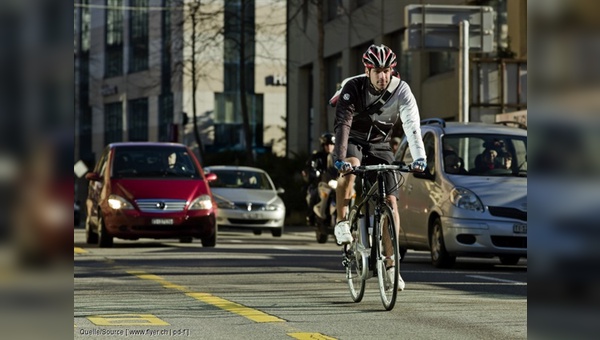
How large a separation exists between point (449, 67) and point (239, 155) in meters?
18.9

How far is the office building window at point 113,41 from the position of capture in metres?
95.5

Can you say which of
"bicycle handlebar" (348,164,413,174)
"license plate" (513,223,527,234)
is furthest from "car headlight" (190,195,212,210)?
"bicycle handlebar" (348,164,413,174)

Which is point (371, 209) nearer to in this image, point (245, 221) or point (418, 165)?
point (418, 165)

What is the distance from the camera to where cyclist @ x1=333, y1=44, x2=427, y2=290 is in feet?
30.9

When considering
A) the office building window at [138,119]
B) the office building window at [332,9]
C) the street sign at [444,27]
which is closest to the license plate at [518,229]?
the street sign at [444,27]

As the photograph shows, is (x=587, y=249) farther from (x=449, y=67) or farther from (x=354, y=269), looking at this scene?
(x=449, y=67)

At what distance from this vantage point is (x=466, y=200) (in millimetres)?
16344

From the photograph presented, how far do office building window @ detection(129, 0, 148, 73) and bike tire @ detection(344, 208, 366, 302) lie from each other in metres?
80.2

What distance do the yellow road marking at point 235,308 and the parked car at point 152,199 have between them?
34.0 feet

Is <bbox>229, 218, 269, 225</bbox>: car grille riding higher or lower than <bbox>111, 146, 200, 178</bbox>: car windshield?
lower

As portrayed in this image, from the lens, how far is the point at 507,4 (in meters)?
36.2

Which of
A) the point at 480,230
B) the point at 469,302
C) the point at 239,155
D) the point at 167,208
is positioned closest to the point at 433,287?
the point at 469,302

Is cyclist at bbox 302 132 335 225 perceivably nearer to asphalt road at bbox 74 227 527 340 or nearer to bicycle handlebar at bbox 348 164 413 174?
asphalt road at bbox 74 227 527 340

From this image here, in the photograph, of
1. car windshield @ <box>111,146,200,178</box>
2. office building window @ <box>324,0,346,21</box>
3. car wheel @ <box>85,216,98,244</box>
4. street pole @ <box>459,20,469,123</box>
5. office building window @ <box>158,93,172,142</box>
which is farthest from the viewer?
office building window @ <box>158,93,172,142</box>
